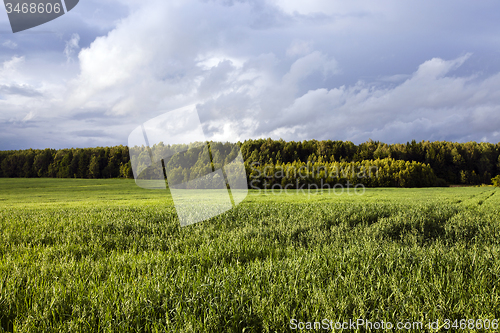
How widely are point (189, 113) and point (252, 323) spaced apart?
143 inches

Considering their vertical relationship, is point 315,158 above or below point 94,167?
below

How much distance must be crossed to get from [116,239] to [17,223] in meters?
4.25

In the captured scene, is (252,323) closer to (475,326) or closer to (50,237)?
(475,326)

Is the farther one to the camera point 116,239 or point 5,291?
point 116,239

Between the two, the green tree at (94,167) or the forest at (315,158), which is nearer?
the forest at (315,158)

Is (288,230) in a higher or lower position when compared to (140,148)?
lower

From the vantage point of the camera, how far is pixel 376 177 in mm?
51781

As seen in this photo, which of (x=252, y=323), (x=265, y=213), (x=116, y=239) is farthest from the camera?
(x=265, y=213)

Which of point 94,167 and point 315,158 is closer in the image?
point 315,158

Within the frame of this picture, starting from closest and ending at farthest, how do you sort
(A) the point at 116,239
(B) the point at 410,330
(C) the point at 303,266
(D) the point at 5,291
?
1. (B) the point at 410,330
2. (D) the point at 5,291
3. (C) the point at 303,266
4. (A) the point at 116,239

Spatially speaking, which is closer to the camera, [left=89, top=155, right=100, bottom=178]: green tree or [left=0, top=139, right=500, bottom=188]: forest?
[left=0, top=139, right=500, bottom=188]: forest

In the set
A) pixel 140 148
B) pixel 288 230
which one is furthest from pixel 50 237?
pixel 288 230

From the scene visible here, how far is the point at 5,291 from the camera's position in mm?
2551

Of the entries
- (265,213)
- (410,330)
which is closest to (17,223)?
(265,213)
